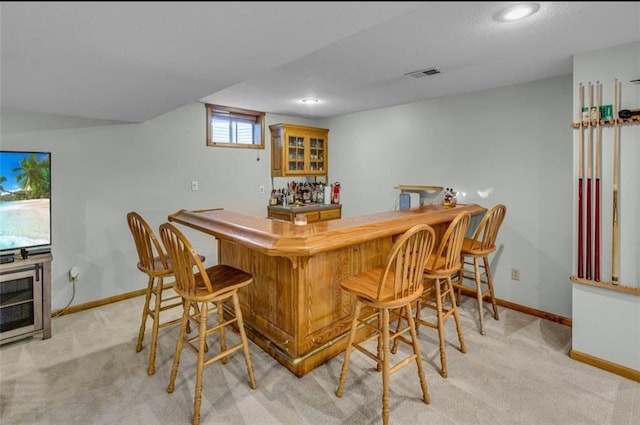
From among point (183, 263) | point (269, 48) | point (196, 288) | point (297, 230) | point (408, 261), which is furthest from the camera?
point (297, 230)

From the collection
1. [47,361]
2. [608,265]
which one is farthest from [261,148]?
[608,265]

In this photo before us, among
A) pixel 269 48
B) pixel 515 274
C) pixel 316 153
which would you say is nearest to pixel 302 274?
pixel 269 48

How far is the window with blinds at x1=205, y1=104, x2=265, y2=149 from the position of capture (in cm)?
429

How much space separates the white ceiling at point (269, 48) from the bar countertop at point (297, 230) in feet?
3.05

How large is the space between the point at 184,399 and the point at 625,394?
2.73 metres

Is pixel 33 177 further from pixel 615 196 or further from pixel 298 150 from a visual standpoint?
pixel 615 196

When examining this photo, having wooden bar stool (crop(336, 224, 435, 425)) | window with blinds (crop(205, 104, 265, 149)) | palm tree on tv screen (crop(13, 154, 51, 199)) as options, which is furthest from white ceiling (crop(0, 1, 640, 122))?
wooden bar stool (crop(336, 224, 435, 425))

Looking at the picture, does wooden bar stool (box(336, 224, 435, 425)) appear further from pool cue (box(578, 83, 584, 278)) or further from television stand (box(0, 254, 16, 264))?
television stand (box(0, 254, 16, 264))

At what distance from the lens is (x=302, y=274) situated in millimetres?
2307

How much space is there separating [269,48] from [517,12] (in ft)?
4.15

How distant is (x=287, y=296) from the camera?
94.3 inches

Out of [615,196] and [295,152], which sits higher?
[295,152]

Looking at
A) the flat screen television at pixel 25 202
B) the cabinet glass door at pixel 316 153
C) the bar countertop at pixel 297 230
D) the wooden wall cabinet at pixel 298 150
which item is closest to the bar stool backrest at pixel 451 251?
the bar countertop at pixel 297 230

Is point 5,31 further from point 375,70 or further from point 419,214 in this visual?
point 419,214
